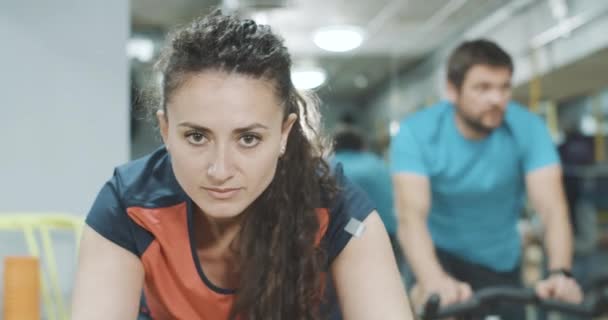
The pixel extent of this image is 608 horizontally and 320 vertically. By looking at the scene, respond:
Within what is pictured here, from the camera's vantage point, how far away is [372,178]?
3.98 m

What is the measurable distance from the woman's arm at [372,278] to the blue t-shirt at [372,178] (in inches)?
99.9

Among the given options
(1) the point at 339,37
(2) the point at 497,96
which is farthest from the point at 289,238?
(1) the point at 339,37

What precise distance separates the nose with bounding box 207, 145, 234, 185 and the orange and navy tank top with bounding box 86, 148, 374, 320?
0.22 metres

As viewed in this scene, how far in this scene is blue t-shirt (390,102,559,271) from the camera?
7.36ft

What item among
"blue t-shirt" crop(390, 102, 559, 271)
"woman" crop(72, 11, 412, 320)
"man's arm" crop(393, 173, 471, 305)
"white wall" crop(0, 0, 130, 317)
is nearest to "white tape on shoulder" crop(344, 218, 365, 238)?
"woman" crop(72, 11, 412, 320)

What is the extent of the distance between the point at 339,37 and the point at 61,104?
5061mm

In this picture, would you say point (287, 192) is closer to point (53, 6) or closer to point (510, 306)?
point (510, 306)

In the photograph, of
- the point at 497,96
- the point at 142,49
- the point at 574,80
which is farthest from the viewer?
the point at 574,80

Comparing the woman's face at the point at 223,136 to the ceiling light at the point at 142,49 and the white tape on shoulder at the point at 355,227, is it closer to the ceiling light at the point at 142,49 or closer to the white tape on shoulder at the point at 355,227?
the white tape on shoulder at the point at 355,227

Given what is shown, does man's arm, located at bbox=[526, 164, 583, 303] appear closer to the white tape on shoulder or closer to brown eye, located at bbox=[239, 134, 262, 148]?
the white tape on shoulder

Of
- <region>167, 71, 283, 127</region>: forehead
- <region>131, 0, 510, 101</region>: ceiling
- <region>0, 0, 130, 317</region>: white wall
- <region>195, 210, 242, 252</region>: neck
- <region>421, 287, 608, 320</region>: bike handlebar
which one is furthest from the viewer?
<region>131, 0, 510, 101</region>: ceiling

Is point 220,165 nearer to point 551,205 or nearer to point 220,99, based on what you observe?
point 220,99

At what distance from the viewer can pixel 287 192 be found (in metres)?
1.37

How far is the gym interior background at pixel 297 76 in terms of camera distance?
7.20 ft
